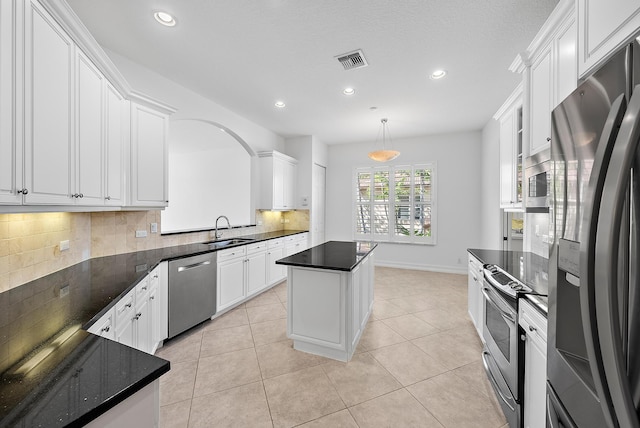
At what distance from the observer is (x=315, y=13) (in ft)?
6.81

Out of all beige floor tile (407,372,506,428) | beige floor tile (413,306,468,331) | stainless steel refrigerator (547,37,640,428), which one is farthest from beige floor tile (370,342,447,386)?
stainless steel refrigerator (547,37,640,428)

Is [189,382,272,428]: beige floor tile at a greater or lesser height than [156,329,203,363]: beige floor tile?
lesser

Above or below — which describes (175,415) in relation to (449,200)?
below

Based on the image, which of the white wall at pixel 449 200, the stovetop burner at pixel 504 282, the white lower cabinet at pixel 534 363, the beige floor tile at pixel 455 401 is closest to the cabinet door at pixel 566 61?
the stovetop burner at pixel 504 282

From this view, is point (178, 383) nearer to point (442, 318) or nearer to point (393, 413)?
point (393, 413)

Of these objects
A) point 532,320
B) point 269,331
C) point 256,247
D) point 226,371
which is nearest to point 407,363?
point 532,320

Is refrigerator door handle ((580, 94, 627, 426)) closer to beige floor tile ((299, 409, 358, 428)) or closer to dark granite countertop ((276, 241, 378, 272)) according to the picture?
beige floor tile ((299, 409, 358, 428))

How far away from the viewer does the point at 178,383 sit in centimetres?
204

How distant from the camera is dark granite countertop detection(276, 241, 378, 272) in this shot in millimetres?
2277

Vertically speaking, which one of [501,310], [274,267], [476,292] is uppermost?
[501,310]

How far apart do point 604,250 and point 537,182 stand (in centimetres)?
175

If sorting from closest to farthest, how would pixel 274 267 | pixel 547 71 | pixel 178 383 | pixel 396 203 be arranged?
pixel 547 71 < pixel 178 383 < pixel 274 267 < pixel 396 203

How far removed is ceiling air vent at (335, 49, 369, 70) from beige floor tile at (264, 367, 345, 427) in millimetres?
3028

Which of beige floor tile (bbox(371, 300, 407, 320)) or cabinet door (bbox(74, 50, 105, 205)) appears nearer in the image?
cabinet door (bbox(74, 50, 105, 205))
